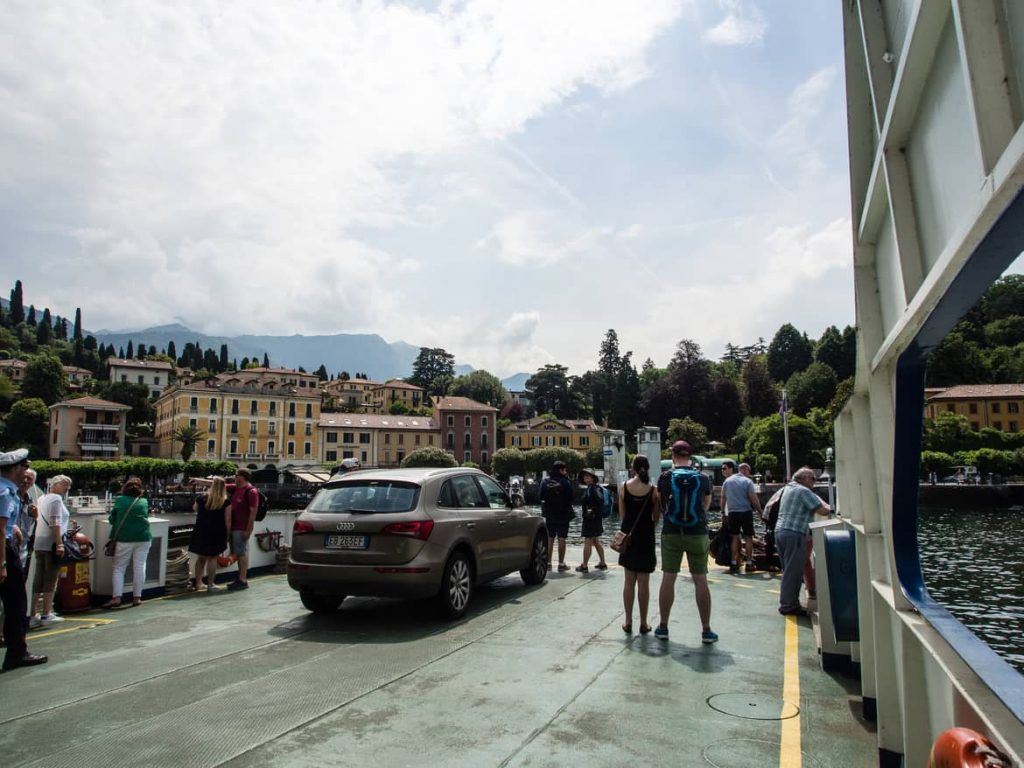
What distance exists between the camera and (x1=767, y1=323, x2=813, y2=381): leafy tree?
113 metres

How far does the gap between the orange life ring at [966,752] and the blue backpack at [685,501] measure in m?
4.36

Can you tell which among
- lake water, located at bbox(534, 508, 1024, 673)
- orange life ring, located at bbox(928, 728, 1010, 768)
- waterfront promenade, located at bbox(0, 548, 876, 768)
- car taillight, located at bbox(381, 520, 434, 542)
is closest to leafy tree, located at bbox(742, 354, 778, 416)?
lake water, located at bbox(534, 508, 1024, 673)

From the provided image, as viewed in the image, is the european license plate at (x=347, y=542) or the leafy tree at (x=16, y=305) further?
the leafy tree at (x=16, y=305)

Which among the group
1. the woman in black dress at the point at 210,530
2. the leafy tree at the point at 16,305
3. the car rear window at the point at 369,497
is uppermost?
the leafy tree at the point at 16,305

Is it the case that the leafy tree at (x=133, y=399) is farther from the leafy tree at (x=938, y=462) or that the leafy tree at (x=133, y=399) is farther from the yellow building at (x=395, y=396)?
the leafy tree at (x=938, y=462)

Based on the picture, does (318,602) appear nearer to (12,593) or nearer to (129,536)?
(129,536)

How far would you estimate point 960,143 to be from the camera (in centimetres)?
204

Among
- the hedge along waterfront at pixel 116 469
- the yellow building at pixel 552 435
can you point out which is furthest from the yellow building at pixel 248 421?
the yellow building at pixel 552 435

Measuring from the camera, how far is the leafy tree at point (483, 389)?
12762 centimetres

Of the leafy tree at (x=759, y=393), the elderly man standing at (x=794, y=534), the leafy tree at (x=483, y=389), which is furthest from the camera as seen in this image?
the leafy tree at (x=483, y=389)

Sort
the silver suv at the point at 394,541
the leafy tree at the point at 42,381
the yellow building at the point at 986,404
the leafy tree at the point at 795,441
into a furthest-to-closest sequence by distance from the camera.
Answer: the leafy tree at the point at 42,381 → the yellow building at the point at 986,404 → the leafy tree at the point at 795,441 → the silver suv at the point at 394,541

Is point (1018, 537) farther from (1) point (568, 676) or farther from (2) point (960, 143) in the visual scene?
(2) point (960, 143)

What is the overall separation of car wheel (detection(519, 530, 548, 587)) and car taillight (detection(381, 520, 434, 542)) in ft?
9.01

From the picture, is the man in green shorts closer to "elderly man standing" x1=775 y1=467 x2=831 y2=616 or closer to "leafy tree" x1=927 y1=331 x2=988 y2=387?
"elderly man standing" x1=775 y1=467 x2=831 y2=616
